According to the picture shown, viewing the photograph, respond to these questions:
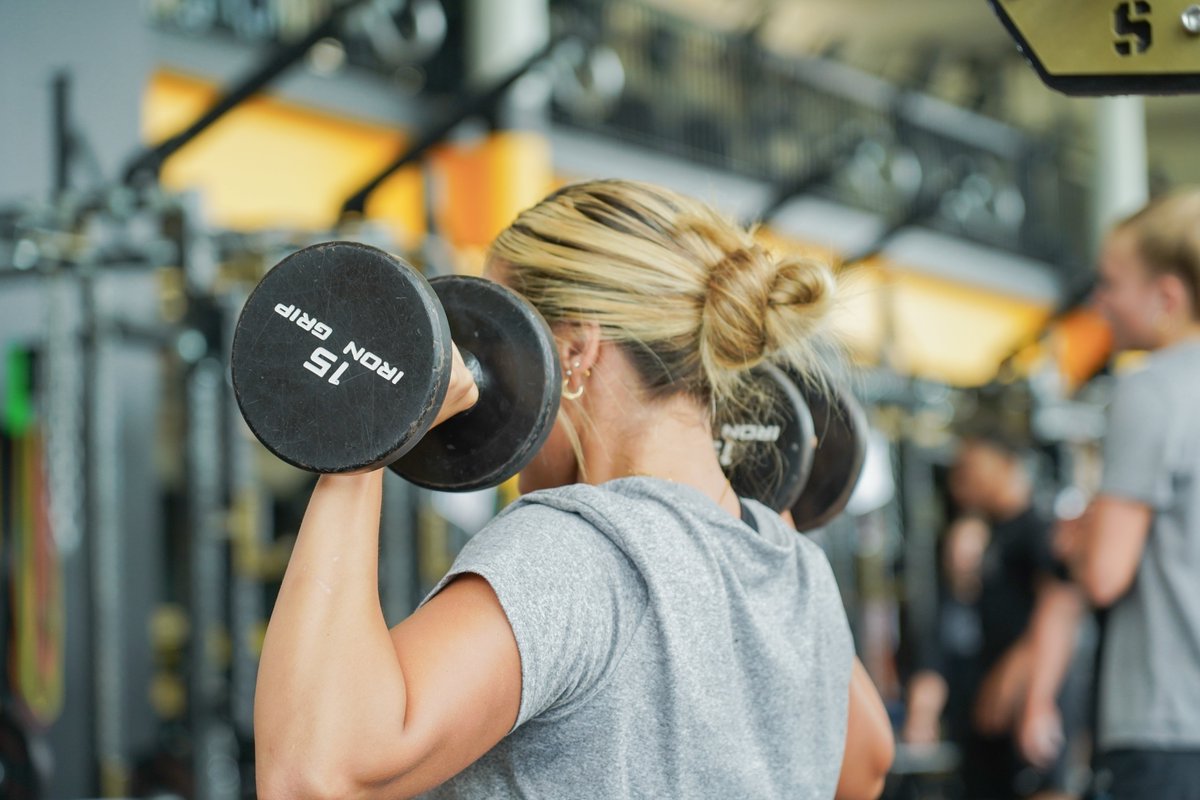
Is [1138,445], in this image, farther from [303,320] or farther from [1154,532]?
[303,320]

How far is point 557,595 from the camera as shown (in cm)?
93

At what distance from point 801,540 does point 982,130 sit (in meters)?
8.68

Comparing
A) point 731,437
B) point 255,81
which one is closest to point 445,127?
point 255,81

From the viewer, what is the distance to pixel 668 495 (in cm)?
107

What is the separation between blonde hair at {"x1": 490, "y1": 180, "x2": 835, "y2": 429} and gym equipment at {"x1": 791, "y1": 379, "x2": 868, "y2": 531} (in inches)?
9.9

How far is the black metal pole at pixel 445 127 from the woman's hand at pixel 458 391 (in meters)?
3.49

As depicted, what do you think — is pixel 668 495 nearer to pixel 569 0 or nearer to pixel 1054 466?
pixel 569 0

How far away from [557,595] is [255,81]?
3.24 metres

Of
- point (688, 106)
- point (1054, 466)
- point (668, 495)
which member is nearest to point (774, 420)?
point (668, 495)

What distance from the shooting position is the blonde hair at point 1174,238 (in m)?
1.82

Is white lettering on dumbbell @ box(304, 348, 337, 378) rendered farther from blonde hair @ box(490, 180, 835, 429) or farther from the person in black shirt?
the person in black shirt

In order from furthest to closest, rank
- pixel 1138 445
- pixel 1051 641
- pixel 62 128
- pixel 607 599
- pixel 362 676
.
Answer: pixel 62 128, pixel 1051 641, pixel 1138 445, pixel 607 599, pixel 362 676

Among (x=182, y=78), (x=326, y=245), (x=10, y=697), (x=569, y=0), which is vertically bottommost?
(x=10, y=697)

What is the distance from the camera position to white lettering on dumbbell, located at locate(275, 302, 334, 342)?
37.0 inches
